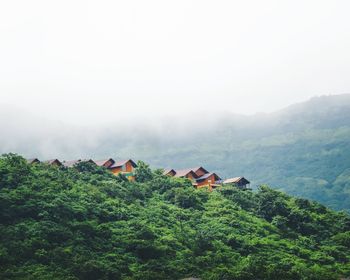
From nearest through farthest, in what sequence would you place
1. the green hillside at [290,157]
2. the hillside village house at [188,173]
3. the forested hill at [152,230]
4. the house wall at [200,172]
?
the forested hill at [152,230], the hillside village house at [188,173], the house wall at [200,172], the green hillside at [290,157]

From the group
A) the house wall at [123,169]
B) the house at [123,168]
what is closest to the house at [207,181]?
the house at [123,168]

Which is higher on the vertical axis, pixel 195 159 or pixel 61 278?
pixel 61 278

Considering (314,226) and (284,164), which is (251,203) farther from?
(284,164)

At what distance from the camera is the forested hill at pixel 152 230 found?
3231 cm

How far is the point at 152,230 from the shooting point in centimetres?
4047

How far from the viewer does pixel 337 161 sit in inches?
→ 5778

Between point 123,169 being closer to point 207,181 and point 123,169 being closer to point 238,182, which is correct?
point 207,181

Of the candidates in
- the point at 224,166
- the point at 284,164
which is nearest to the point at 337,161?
the point at 284,164

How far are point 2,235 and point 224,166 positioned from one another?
484ft

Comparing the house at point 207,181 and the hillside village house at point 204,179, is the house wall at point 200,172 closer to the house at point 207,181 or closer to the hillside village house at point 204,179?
the hillside village house at point 204,179

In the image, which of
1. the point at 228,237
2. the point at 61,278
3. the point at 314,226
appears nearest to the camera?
the point at 61,278

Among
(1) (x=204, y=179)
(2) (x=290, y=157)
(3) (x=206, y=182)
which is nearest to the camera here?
(1) (x=204, y=179)

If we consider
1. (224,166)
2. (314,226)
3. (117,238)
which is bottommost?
(224,166)

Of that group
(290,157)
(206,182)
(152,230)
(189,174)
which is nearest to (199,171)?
(189,174)
